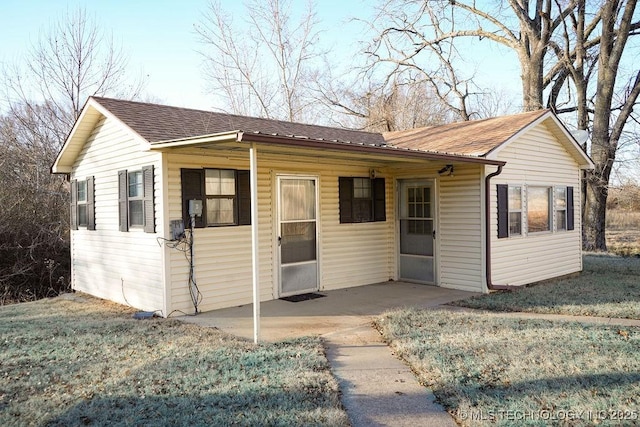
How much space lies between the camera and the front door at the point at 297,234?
8.45 meters

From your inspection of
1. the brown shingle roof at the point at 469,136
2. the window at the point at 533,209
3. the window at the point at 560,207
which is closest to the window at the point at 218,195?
the brown shingle roof at the point at 469,136

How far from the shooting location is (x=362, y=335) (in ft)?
19.7

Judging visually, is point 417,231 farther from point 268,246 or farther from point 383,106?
point 383,106

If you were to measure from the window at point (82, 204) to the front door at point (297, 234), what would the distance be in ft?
12.1

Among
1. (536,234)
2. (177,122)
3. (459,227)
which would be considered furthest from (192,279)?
(536,234)

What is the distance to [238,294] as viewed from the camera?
7.88 metres

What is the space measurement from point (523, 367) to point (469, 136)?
6467mm

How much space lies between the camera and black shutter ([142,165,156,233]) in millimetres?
7262

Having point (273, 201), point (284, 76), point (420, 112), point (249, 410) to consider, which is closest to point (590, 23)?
point (420, 112)

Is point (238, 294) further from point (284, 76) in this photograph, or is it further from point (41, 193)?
point (284, 76)

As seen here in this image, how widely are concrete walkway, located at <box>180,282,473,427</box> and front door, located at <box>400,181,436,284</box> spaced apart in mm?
410

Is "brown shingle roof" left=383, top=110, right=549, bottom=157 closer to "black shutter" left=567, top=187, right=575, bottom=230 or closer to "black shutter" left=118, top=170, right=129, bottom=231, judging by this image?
"black shutter" left=567, top=187, right=575, bottom=230

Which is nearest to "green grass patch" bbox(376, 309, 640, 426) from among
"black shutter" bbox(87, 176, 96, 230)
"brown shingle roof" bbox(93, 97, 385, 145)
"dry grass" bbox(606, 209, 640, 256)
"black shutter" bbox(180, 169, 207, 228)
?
"black shutter" bbox(180, 169, 207, 228)

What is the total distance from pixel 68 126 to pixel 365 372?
15643mm
